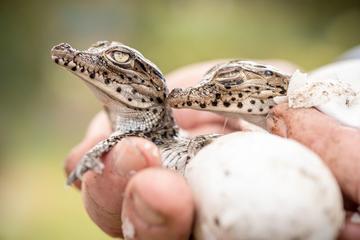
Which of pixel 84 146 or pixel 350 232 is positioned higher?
pixel 350 232

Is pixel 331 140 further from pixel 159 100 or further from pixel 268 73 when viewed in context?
pixel 159 100

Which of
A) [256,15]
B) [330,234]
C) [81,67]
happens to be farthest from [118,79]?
[256,15]

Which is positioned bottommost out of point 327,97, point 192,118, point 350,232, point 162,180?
point 192,118

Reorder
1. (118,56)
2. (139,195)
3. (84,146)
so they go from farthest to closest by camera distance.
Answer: (84,146) → (118,56) → (139,195)

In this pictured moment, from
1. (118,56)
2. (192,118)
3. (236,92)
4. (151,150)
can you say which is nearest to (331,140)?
(236,92)

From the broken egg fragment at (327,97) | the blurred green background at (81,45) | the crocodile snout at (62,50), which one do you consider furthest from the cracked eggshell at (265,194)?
the blurred green background at (81,45)

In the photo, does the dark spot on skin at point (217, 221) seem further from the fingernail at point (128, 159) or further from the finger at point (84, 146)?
the finger at point (84, 146)

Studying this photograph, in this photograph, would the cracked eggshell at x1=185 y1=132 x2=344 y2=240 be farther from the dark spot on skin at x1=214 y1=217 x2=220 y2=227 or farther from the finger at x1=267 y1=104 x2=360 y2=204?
the finger at x1=267 y1=104 x2=360 y2=204
